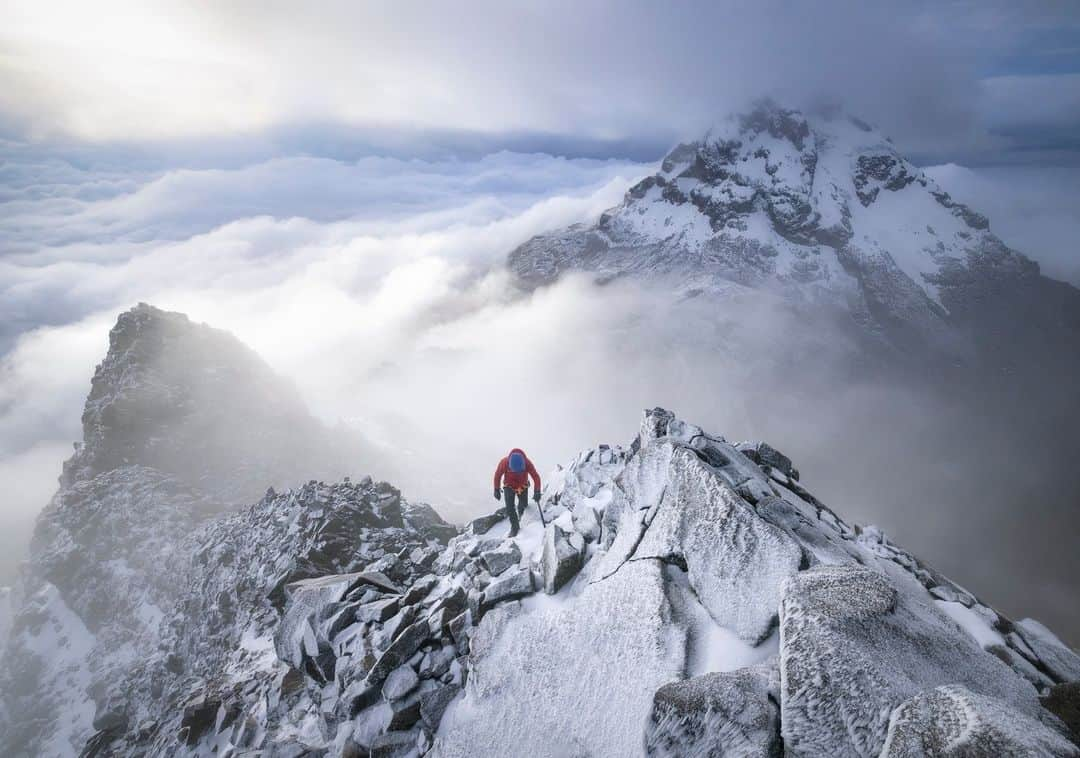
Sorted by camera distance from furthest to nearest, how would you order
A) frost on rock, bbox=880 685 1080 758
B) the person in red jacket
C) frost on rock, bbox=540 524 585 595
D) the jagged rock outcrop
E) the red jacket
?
the jagged rock outcrop → the red jacket → the person in red jacket → frost on rock, bbox=540 524 585 595 → frost on rock, bbox=880 685 1080 758

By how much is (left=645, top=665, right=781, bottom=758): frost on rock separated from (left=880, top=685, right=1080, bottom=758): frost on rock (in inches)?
70.0

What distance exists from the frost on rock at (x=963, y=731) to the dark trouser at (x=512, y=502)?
15243mm

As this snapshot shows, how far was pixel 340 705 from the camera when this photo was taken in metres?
14.9

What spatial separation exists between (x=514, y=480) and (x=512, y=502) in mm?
960

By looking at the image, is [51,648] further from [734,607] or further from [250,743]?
[734,607]

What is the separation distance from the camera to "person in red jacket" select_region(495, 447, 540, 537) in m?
21.1

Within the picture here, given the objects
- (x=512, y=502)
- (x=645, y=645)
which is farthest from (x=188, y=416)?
(x=645, y=645)

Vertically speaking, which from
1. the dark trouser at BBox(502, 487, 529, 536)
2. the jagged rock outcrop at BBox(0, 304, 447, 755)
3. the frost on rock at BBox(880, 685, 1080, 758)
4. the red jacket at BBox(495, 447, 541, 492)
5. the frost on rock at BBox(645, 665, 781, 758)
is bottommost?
the jagged rock outcrop at BBox(0, 304, 447, 755)

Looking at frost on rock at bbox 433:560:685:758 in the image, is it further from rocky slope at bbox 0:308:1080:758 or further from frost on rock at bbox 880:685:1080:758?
frost on rock at bbox 880:685:1080:758

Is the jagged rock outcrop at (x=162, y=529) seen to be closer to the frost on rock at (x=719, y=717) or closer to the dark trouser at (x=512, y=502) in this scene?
the dark trouser at (x=512, y=502)

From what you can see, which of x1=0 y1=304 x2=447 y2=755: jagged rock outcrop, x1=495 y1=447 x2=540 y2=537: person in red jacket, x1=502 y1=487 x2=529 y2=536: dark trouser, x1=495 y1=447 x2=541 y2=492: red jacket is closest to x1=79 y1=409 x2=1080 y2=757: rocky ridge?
x1=502 y1=487 x2=529 y2=536: dark trouser

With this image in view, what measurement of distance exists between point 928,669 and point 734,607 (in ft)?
11.5

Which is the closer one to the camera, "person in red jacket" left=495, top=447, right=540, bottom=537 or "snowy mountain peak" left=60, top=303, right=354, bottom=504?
"person in red jacket" left=495, top=447, right=540, bottom=537

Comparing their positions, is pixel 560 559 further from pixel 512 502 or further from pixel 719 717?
pixel 719 717
